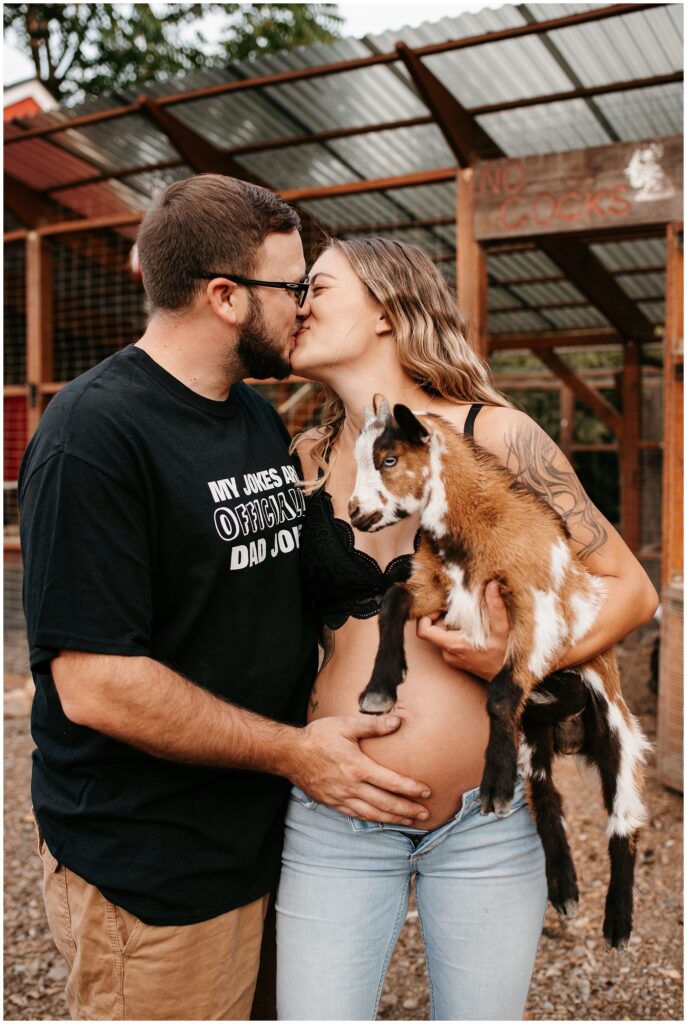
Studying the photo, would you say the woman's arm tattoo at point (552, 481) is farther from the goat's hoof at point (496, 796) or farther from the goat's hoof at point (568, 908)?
the goat's hoof at point (568, 908)

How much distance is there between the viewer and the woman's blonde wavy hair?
82.2 inches

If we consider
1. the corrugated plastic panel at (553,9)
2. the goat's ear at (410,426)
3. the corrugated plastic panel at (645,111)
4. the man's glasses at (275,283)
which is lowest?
the goat's ear at (410,426)

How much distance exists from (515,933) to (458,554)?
0.88 meters

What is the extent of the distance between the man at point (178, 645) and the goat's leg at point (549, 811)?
0.31m

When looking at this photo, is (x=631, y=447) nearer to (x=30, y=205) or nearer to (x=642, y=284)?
(x=642, y=284)

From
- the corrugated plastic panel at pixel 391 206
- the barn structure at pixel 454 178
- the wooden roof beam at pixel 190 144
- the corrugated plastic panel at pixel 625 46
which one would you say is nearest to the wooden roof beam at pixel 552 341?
the barn structure at pixel 454 178

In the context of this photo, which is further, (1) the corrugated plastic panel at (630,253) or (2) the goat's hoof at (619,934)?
(1) the corrugated plastic panel at (630,253)

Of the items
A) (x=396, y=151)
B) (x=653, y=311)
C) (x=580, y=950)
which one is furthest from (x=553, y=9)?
(x=653, y=311)

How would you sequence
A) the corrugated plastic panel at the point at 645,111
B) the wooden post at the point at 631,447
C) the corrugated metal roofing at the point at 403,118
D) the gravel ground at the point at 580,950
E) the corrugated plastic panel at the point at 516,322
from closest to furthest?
the gravel ground at the point at 580,950, the corrugated metal roofing at the point at 403,118, the corrugated plastic panel at the point at 645,111, the wooden post at the point at 631,447, the corrugated plastic panel at the point at 516,322

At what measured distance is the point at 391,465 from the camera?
181 cm

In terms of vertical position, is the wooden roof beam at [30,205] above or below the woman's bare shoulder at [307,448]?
above

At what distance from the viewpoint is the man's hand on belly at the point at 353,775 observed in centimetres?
182

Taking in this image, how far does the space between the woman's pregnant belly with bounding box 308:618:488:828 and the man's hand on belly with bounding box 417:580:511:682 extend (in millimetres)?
115

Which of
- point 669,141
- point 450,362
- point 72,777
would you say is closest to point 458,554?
point 450,362
